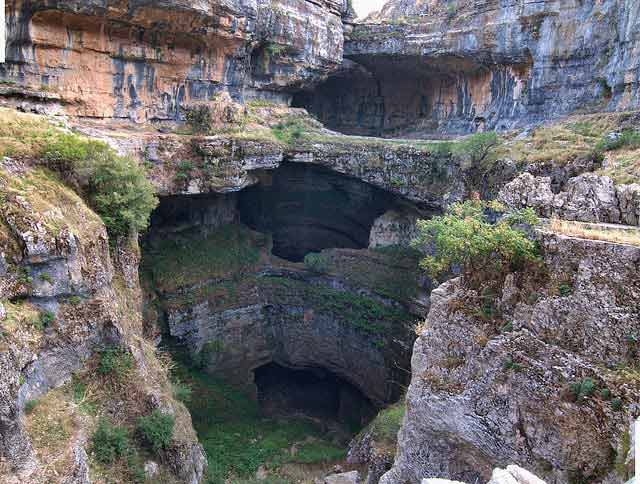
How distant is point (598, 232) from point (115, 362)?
10.1 m

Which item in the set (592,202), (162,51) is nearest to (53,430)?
(592,202)

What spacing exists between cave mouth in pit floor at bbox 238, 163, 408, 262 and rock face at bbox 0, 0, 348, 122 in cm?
493

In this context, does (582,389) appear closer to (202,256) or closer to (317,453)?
(317,453)

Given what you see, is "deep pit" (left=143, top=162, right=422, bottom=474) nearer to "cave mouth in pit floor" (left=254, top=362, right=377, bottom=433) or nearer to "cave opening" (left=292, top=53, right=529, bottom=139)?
"cave mouth in pit floor" (left=254, top=362, right=377, bottom=433)

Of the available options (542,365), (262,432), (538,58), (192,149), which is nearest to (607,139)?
(538,58)

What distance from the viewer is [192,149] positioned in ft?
56.5

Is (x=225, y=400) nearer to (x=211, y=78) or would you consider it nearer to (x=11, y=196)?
(x=11, y=196)

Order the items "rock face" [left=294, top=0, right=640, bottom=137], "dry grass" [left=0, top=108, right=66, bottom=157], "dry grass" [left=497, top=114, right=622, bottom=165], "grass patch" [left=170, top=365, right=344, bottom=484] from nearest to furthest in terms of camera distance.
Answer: "dry grass" [left=0, top=108, right=66, bottom=157] → "dry grass" [left=497, top=114, right=622, bottom=165] → "grass patch" [left=170, top=365, right=344, bottom=484] → "rock face" [left=294, top=0, right=640, bottom=137]

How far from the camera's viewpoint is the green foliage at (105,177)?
10641mm

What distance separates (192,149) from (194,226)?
14.3 ft

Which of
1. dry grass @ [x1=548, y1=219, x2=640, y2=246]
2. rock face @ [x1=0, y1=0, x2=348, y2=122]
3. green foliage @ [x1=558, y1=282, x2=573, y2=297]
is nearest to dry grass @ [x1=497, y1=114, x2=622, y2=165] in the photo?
dry grass @ [x1=548, y1=219, x2=640, y2=246]

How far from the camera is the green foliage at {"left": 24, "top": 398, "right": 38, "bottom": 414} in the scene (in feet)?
27.4

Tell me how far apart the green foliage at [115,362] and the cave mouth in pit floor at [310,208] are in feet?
39.3

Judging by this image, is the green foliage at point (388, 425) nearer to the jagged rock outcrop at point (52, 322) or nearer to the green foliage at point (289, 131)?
the jagged rock outcrop at point (52, 322)
